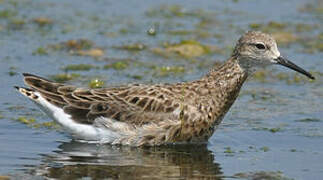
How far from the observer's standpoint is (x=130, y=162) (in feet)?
34.1

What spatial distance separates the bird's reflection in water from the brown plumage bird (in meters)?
0.18

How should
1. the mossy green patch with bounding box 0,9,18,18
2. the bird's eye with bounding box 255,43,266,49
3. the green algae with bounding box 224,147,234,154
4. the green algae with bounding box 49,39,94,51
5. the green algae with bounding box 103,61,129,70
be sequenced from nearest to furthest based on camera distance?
the green algae with bounding box 224,147,234,154 < the bird's eye with bounding box 255,43,266,49 < the green algae with bounding box 103,61,129,70 < the green algae with bounding box 49,39,94,51 < the mossy green patch with bounding box 0,9,18,18

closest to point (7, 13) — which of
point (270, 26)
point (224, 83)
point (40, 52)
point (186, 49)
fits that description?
point (40, 52)

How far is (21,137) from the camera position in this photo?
11.4 meters

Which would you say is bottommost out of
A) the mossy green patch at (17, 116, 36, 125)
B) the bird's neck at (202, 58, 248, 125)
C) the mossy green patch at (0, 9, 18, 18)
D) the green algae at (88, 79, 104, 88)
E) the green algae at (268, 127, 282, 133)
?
the green algae at (268, 127, 282, 133)

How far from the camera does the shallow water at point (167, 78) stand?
1027cm

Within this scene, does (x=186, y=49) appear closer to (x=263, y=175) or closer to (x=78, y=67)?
(x=78, y=67)

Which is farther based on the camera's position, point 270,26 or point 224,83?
point 270,26

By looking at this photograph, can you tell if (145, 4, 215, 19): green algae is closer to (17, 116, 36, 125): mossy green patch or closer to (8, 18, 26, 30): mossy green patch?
(8, 18, 26, 30): mossy green patch

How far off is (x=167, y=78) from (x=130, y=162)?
444 centimetres

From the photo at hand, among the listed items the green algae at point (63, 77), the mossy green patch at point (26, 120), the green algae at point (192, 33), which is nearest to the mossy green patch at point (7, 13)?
the green algae at point (192, 33)

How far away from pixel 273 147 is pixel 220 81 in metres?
1.21

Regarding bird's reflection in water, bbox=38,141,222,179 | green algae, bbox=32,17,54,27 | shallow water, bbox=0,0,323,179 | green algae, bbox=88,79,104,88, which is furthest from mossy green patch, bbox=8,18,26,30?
bird's reflection in water, bbox=38,141,222,179

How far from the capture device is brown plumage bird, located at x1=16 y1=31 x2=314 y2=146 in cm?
1127
